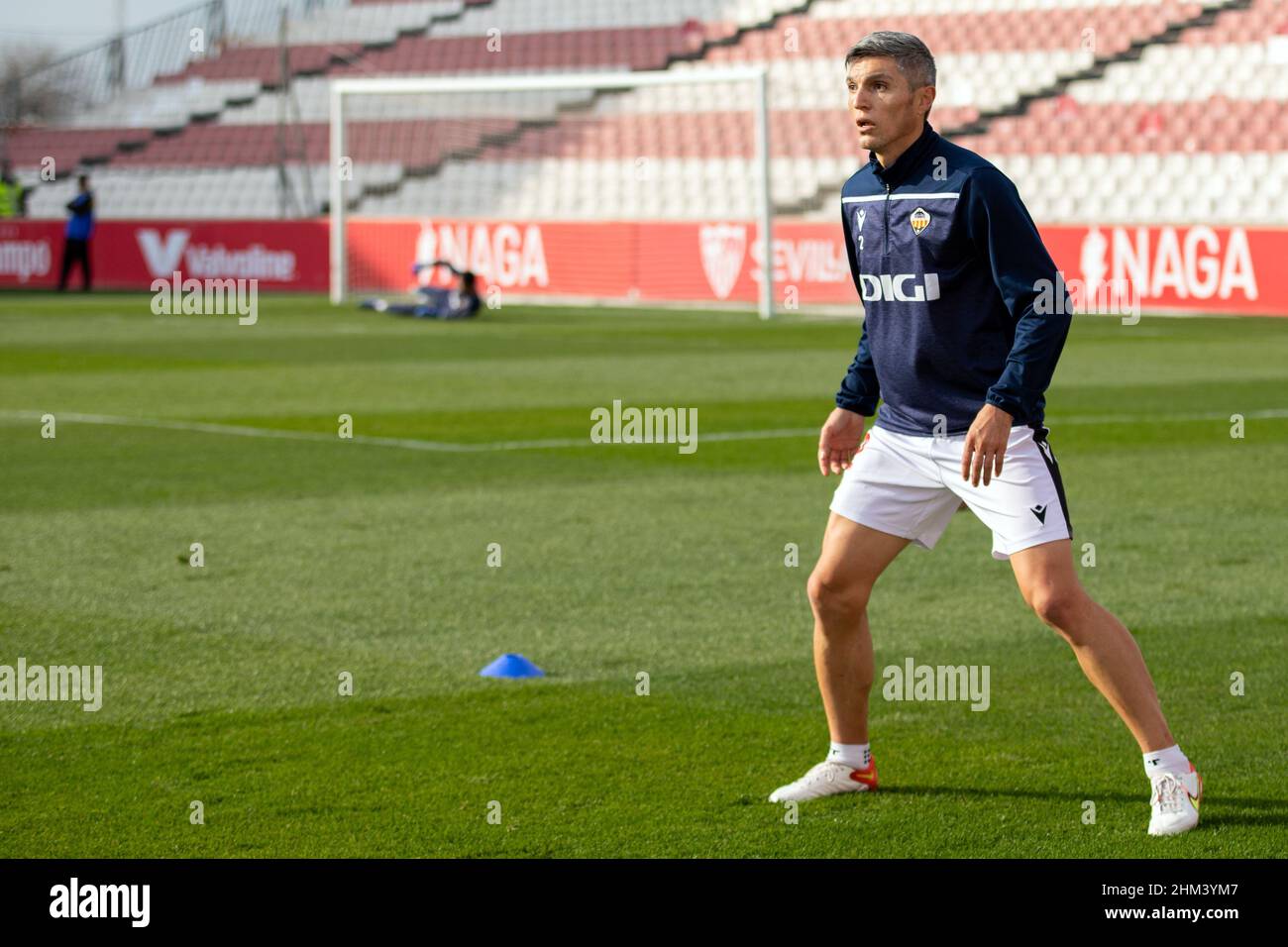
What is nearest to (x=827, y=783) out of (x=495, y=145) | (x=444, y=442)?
(x=444, y=442)

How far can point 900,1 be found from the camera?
37938 millimetres

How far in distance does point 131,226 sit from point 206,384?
19.6 meters

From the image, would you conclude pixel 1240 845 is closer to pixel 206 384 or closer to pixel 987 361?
pixel 987 361

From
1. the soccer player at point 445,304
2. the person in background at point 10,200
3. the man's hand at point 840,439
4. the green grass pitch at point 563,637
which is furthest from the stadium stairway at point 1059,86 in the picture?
the man's hand at point 840,439

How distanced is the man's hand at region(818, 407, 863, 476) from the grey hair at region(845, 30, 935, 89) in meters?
1.03

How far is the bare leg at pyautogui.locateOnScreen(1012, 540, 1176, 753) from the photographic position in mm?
5172

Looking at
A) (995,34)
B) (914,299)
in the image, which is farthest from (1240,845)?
(995,34)

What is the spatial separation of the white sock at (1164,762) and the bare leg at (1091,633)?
0.02 m

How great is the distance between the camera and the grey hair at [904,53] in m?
5.16

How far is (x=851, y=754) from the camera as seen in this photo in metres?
5.69

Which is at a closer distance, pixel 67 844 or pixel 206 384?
pixel 67 844

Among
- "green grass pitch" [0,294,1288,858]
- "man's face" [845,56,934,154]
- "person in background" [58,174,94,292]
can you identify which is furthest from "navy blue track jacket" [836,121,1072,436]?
"person in background" [58,174,94,292]

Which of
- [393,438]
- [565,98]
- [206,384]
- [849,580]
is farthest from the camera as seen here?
[565,98]

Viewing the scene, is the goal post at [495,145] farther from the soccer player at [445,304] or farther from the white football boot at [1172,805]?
the white football boot at [1172,805]
